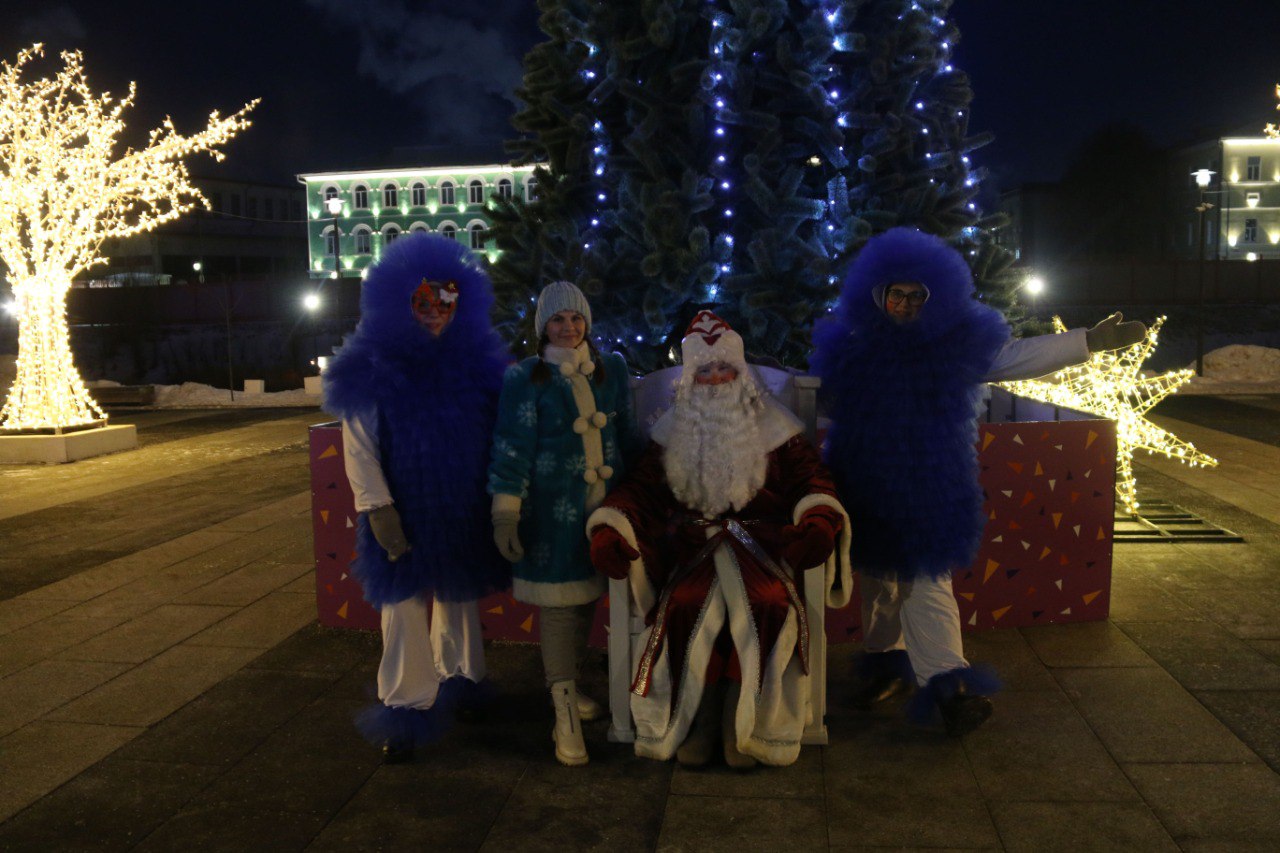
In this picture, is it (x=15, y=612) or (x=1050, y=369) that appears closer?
(x=1050, y=369)

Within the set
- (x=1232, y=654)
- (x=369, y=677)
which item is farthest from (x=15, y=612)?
(x=1232, y=654)

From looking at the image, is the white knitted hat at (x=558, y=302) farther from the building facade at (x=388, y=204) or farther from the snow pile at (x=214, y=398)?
the building facade at (x=388, y=204)

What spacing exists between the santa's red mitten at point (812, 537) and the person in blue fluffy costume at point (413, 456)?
127cm

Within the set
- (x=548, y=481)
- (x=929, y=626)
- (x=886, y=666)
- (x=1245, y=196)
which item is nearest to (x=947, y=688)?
(x=929, y=626)

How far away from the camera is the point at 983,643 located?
502 centimetres

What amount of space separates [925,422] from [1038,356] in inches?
22.4

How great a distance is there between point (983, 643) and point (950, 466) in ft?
4.82

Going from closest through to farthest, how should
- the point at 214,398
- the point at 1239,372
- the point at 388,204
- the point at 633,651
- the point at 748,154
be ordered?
the point at 633,651, the point at 748,154, the point at 214,398, the point at 1239,372, the point at 388,204

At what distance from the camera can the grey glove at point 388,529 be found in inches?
153

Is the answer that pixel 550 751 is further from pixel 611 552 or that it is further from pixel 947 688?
pixel 947 688

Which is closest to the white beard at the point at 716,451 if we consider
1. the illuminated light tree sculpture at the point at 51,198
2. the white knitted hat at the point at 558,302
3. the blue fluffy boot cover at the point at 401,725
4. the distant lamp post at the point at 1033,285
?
the white knitted hat at the point at 558,302

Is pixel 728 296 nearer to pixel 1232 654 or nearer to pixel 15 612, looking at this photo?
pixel 1232 654

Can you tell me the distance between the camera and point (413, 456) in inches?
155

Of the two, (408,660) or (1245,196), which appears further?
(1245,196)
